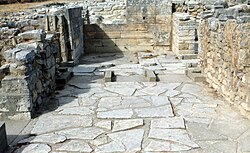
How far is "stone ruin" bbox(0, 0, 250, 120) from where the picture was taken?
500 centimetres

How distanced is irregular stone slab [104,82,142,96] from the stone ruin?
120 centimetres

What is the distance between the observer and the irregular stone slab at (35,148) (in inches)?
156

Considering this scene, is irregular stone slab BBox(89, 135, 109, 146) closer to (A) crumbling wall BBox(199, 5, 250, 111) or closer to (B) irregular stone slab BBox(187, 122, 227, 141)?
(B) irregular stone slab BBox(187, 122, 227, 141)

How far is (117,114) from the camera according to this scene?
201 inches

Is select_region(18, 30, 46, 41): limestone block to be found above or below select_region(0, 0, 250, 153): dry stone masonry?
above

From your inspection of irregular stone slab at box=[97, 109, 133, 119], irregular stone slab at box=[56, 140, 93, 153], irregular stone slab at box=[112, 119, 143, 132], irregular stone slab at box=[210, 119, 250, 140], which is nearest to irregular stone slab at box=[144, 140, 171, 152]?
irregular stone slab at box=[112, 119, 143, 132]

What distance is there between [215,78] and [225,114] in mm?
1466

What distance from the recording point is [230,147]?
3.97m

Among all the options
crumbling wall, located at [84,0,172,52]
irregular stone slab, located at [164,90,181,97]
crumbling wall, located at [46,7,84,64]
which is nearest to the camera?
irregular stone slab, located at [164,90,181,97]

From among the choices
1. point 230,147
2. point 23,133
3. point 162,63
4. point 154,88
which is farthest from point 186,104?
point 162,63

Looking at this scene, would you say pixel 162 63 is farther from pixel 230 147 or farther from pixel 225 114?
pixel 230 147

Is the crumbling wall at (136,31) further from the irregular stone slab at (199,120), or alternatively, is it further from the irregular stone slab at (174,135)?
the irregular stone slab at (174,135)

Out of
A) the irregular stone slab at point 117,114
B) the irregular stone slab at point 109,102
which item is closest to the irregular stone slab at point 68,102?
the irregular stone slab at point 109,102

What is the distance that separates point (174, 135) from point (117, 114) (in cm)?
114
